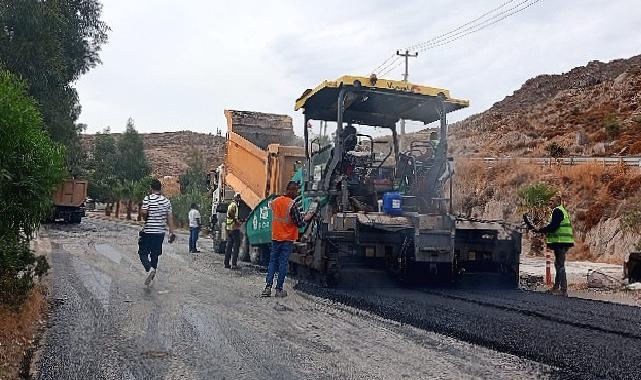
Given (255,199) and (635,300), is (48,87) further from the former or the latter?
(635,300)

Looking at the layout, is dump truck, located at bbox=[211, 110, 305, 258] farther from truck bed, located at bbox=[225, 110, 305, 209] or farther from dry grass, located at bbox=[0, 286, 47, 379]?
dry grass, located at bbox=[0, 286, 47, 379]

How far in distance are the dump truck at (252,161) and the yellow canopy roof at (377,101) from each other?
1.85 meters

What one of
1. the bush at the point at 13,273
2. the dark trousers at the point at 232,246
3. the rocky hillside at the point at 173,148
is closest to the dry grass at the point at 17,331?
the bush at the point at 13,273

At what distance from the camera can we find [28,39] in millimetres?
17312

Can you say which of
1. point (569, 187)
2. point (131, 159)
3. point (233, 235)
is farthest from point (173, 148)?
point (233, 235)

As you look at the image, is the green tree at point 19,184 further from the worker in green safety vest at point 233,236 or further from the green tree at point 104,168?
the green tree at point 104,168

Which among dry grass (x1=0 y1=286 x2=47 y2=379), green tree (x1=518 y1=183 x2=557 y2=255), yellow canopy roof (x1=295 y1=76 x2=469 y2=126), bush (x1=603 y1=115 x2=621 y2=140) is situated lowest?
dry grass (x1=0 y1=286 x2=47 y2=379)

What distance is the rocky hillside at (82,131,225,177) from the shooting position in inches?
2643

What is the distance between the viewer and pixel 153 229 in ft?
26.0

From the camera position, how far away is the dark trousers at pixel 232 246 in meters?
11.1

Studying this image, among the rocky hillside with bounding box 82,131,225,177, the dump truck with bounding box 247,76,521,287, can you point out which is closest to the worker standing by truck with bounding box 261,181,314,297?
the dump truck with bounding box 247,76,521,287

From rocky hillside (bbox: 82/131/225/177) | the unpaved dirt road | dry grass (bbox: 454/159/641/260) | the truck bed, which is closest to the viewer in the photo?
the unpaved dirt road

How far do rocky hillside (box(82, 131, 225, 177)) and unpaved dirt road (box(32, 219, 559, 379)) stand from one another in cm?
5650

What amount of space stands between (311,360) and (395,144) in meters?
5.52
